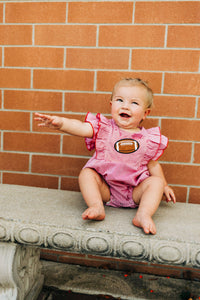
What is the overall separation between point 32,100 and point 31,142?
0.97 feet

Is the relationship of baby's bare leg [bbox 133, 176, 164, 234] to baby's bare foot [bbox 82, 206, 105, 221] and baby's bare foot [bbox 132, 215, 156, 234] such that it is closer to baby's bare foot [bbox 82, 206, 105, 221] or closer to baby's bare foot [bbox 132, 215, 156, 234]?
baby's bare foot [bbox 132, 215, 156, 234]

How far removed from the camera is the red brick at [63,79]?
1955mm

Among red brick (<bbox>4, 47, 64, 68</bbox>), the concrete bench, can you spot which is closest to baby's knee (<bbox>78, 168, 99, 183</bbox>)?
the concrete bench

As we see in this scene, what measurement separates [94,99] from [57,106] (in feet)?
0.86

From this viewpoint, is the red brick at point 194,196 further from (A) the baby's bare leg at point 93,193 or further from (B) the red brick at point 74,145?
(B) the red brick at point 74,145

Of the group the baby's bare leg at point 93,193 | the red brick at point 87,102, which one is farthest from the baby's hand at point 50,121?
the red brick at point 87,102

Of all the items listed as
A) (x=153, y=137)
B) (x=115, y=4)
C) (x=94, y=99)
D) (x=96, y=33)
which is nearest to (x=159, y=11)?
(x=115, y=4)

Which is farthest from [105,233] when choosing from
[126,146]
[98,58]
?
[98,58]

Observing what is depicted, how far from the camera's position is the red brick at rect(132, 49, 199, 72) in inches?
72.6

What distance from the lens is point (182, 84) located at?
1.87m

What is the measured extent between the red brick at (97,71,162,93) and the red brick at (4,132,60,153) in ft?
1.56

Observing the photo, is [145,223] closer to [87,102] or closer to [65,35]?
[87,102]

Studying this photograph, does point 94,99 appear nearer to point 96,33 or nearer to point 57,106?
point 57,106

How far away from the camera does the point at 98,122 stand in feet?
5.34
